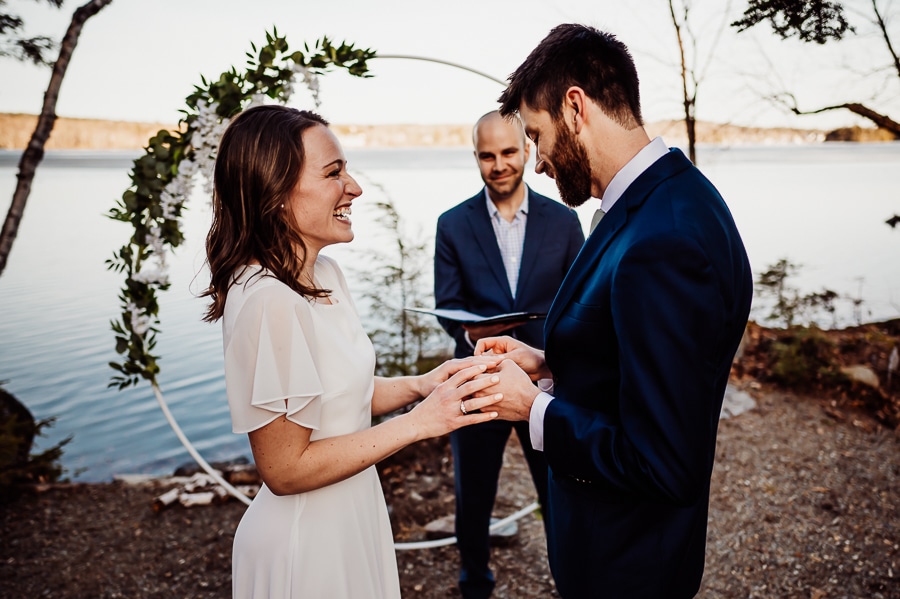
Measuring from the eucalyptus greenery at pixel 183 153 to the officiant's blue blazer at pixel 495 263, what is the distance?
3.62 feet

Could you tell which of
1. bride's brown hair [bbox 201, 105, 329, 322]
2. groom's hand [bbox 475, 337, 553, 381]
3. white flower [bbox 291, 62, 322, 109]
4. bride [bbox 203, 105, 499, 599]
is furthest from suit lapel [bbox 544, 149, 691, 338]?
white flower [bbox 291, 62, 322, 109]

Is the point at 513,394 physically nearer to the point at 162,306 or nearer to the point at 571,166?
the point at 571,166

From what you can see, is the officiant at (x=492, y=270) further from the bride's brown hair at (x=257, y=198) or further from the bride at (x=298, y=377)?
the bride's brown hair at (x=257, y=198)

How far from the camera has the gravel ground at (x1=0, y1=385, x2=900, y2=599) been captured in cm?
381

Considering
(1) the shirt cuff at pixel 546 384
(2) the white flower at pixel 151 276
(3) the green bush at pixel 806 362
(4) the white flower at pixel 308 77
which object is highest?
(4) the white flower at pixel 308 77

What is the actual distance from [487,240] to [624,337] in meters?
2.24

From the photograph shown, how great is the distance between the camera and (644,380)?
142cm

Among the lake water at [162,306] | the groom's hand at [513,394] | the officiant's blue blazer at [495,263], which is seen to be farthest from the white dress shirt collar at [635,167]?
the officiant's blue blazer at [495,263]

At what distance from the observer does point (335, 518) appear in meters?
2.00

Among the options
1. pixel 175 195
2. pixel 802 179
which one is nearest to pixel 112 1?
pixel 175 195

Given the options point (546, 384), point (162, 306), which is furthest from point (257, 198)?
point (162, 306)

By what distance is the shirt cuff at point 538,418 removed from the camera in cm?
174

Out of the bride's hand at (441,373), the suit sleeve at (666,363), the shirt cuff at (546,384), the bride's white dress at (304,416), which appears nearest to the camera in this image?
the suit sleeve at (666,363)

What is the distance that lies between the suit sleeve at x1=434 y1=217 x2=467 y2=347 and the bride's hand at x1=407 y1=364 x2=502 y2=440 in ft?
5.52
